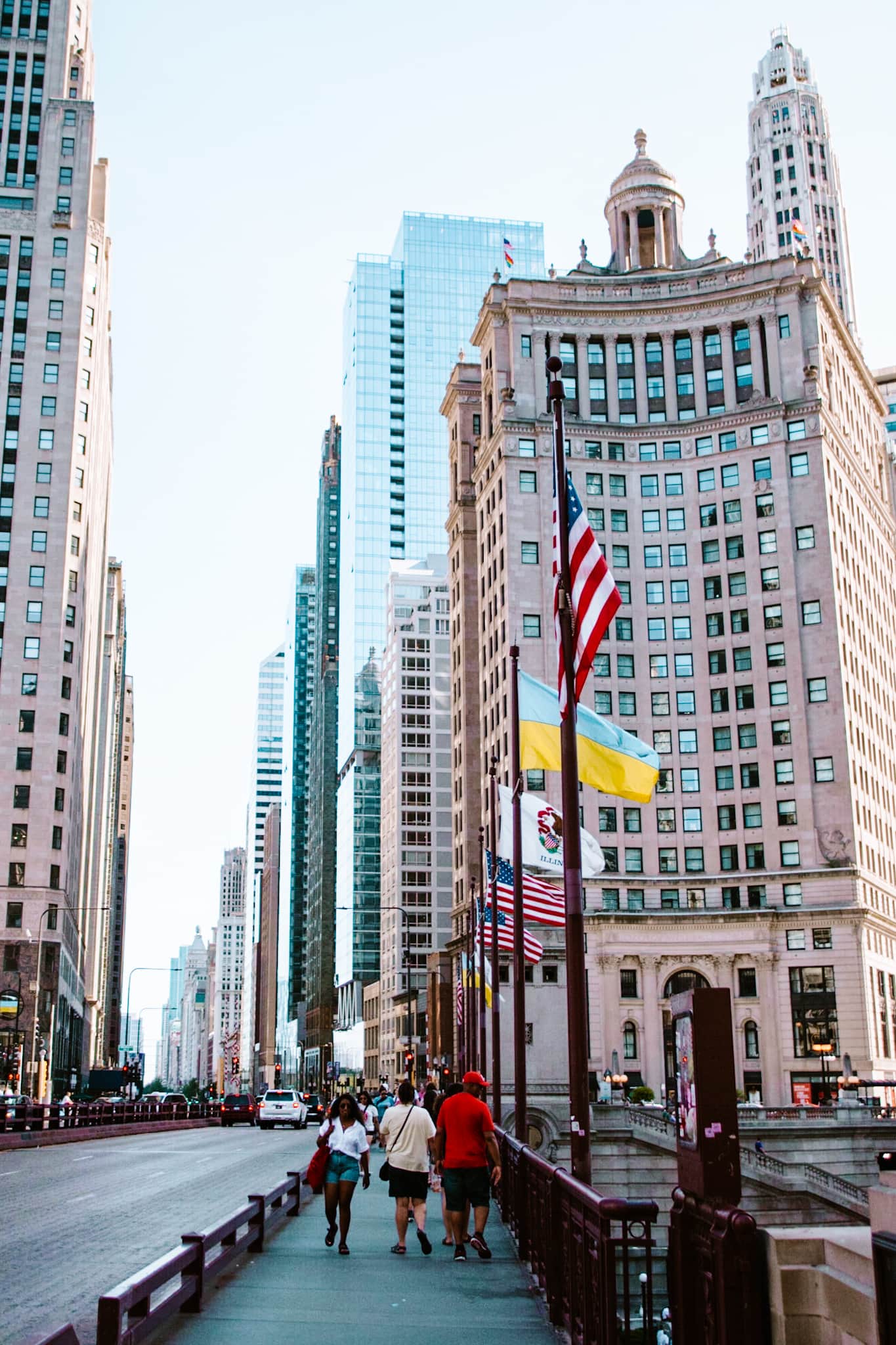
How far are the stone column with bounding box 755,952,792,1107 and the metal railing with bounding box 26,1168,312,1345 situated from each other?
2809 inches

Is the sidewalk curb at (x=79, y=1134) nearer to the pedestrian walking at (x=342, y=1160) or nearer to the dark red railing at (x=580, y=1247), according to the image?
the pedestrian walking at (x=342, y=1160)

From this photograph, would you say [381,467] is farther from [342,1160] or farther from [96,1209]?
[342,1160]

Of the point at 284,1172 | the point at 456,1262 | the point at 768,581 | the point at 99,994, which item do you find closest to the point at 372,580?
the point at 99,994

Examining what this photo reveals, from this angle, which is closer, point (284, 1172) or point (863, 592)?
point (284, 1172)

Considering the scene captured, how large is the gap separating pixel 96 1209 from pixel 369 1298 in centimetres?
904

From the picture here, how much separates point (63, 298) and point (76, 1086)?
60.6 meters

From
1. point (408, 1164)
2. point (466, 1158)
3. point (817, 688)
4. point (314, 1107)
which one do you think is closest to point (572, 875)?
point (466, 1158)

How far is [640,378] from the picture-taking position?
103 metres

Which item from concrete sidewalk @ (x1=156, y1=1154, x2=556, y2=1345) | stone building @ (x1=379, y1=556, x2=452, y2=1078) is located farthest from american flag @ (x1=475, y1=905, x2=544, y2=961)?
stone building @ (x1=379, y1=556, x2=452, y2=1078)

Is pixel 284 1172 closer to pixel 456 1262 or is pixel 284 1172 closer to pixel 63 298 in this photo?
pixel 456 1262

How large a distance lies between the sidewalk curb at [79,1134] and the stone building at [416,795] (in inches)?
3313

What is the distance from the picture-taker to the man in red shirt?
56.6 ft

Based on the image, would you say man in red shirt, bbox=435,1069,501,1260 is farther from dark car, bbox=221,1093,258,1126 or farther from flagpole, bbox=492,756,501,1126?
dark car, bbox=221,1093,258,1126

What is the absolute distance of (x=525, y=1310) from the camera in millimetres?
13297
